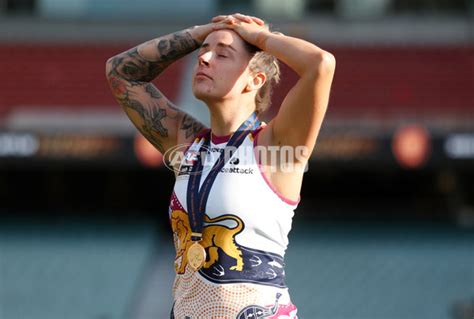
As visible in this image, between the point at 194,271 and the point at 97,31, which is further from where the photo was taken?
the point at 97,31

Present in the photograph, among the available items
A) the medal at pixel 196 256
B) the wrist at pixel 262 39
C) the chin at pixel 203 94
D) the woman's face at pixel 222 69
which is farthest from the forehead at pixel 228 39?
the medal at pixel 196 256

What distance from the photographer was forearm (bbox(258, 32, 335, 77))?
3.76 m

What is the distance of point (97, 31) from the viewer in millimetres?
15961

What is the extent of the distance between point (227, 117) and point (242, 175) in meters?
0.34

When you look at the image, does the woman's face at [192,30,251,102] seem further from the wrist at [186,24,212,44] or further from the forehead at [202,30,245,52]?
the wrist at [186,24,212,44]

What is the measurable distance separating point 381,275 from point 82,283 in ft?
14.3

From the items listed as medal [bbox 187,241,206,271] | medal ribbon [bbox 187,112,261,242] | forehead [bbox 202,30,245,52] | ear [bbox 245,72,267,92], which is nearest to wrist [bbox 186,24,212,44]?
forehead [bbox 202,30,245,52]

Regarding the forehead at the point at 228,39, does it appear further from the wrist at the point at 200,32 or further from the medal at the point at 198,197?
the medal at the point at 198,197

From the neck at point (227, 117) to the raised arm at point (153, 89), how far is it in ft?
0.90

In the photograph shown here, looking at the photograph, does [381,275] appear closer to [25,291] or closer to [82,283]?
[82,283]

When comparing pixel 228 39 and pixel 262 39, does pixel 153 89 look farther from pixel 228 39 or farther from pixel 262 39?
pixel 262 39

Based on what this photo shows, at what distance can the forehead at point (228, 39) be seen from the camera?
13.4 feet

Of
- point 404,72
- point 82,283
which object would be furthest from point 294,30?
point 82,283

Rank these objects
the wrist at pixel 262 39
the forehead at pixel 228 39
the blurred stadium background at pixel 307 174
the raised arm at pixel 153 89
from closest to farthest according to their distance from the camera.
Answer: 1. the wrist at pixel 262 39
2. the forehead at pixel 228 39
3. the raised arm at pixel 153 89
4. the blurred stadium background at pixel 307 174
